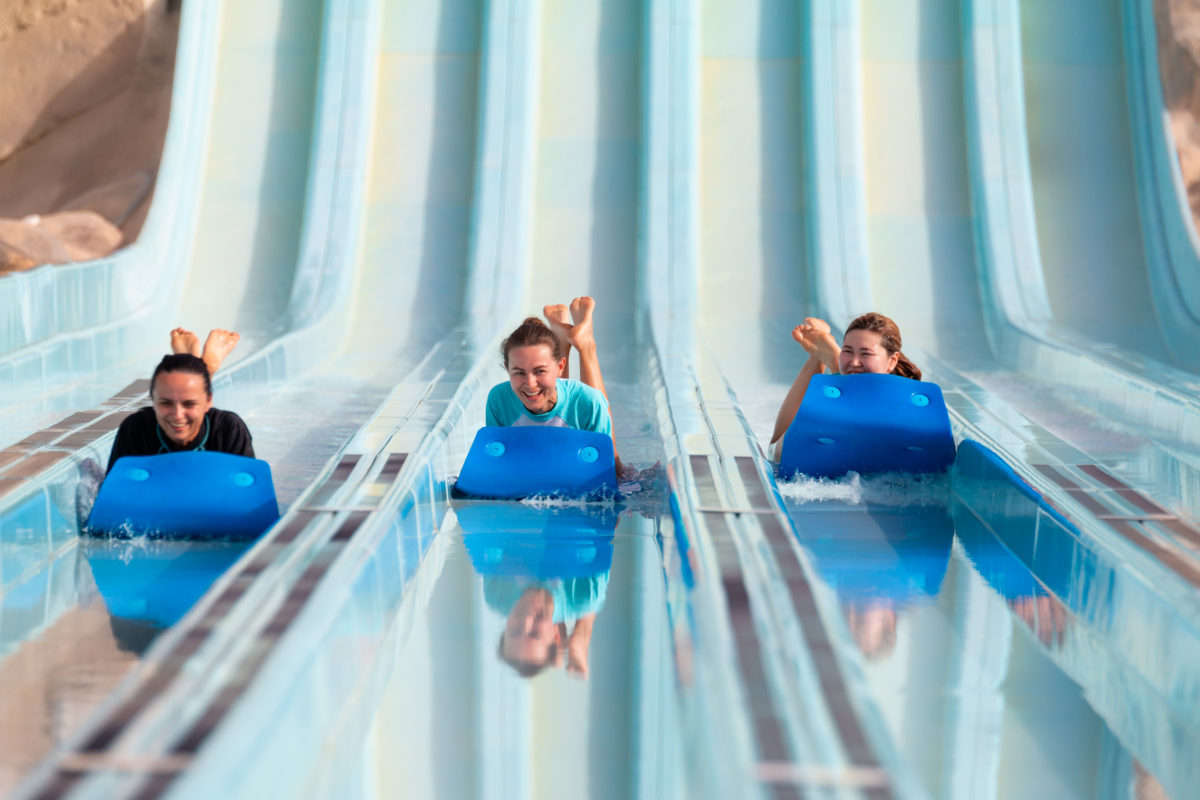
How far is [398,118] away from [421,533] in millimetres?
4148

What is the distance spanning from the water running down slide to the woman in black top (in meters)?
0.29

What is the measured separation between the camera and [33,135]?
916 centimetres

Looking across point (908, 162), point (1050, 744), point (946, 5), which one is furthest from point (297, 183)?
point (1050, 744)

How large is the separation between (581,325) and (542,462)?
0.80 meters

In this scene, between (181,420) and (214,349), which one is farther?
(214,349)

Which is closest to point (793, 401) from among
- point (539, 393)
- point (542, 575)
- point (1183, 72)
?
point (539, 393)

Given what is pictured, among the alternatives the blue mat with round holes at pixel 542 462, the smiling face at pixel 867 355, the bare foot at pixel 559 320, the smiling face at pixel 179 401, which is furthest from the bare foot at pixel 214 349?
the smiling face at pixel 867 355

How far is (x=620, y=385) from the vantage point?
15.9 ft

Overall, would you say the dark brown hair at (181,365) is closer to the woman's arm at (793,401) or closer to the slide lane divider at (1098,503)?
the woman's arm at (793,401)

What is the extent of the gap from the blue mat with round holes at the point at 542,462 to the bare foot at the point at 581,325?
0.74m

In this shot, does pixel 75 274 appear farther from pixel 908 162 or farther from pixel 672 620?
pixel 908 162

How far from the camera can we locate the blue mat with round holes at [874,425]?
10.5 feet

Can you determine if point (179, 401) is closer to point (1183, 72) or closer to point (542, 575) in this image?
point (542, 575)

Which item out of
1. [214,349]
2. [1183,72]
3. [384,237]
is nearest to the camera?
[214,349]
